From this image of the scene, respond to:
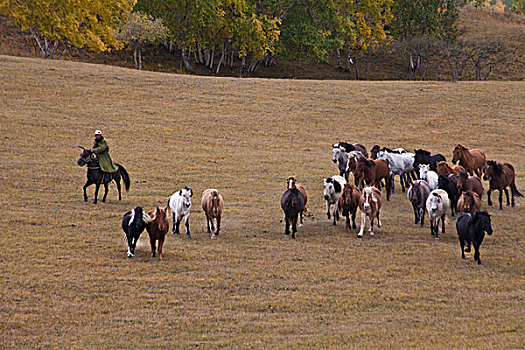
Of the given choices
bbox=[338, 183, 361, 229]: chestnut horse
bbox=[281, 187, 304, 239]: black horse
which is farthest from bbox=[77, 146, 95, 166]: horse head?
bbox=[338, 183, 361, 229]: chestnut horse

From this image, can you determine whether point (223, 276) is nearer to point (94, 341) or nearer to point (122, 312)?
point (122, 312)

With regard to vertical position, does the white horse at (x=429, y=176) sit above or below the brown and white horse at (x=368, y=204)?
above

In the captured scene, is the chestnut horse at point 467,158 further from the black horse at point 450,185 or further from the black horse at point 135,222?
the black horse at point 135,222

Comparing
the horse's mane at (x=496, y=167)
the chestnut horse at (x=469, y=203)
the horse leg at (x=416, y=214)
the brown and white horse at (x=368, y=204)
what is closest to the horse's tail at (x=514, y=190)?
the horse's mane at (x=496, y=167)

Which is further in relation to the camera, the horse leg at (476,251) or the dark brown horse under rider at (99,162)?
the dark brown horse under rider at (99,162)

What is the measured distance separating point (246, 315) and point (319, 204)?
10.1 metres

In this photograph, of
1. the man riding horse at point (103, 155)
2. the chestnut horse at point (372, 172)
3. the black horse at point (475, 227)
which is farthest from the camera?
the chestnut horse at point (372, 172)

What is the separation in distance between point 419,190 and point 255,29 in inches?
1718

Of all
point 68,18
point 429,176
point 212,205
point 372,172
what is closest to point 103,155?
point 212,205

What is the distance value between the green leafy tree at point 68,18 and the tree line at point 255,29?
9 cm

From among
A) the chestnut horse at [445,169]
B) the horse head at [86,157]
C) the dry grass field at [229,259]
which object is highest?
the horse head at [86,157]

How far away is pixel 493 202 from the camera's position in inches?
885

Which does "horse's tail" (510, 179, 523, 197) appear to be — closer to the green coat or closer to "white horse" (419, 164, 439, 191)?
"white horse" (419, 164, 439, 191)

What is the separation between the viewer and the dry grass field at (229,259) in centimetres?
1061
